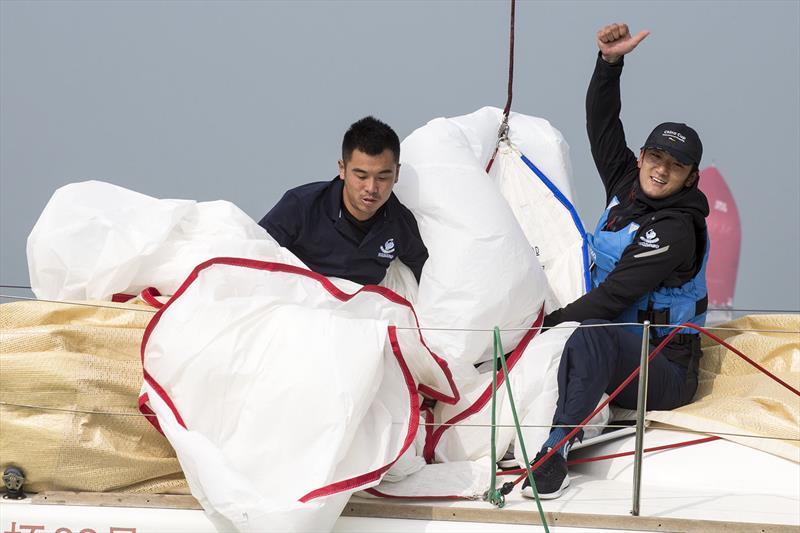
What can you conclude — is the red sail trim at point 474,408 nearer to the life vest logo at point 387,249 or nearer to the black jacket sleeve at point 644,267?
the black jacket sleeve at point 644,267

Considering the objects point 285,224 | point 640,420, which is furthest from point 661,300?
point 285,224

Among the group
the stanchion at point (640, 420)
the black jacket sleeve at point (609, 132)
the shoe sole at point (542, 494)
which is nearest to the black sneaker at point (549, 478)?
the shoe sole at point (542, 494)

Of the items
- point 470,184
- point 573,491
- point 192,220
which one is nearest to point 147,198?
point 192,220

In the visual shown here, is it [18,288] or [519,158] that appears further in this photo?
[519,158]

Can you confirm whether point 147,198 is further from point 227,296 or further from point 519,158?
point 519,158

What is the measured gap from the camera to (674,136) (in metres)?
1.95

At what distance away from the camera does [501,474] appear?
1810mm

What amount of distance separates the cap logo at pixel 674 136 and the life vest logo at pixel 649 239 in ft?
0.60

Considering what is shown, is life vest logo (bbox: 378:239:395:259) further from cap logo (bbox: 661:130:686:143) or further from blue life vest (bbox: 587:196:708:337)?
cap logo (bbox: 661:130:686:143)

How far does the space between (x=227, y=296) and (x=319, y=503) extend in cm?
45

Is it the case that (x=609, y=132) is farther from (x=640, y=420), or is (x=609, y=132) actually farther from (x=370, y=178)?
(x=640, y=420)

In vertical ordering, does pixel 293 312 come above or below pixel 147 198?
below

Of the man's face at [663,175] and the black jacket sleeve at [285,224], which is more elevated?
the man's face at [663,175]

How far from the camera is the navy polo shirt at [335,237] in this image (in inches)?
81.1
